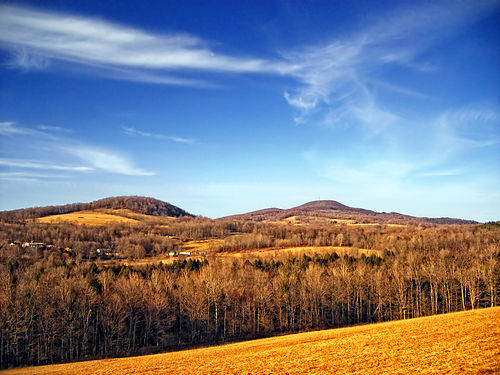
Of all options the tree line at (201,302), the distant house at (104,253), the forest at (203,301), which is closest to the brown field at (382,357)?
the forest at (203,301)

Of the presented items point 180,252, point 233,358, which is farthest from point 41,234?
point 233,358

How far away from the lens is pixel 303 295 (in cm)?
6512

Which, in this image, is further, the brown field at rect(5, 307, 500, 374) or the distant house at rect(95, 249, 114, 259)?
the distant house at rect(95, 249, 114, 259)

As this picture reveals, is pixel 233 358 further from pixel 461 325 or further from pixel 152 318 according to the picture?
pixel 152 318

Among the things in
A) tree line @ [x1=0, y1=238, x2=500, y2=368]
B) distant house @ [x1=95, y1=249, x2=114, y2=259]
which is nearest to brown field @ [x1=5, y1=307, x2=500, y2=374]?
tree line @ [x1=0, y1=238, x2=500, y2=368]

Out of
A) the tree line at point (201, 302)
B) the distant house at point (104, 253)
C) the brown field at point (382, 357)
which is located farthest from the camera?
the distant house at point (104, 253)

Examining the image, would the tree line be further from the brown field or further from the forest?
the brown field

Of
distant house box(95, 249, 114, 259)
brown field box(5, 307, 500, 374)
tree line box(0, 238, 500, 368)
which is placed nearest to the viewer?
brown field box(5, 307, 500, 374)

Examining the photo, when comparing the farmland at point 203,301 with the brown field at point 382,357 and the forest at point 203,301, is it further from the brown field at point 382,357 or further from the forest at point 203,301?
the brown field at point 382,357

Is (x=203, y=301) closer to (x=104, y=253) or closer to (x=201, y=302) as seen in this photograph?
(x=201, y=302)

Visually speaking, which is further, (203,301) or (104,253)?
(104,253)

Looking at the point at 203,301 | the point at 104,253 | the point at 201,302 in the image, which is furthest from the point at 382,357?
the point at 104,253

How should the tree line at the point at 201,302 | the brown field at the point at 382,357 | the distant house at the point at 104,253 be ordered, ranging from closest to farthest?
the brown field at the point at 382,357, the tree line at the point at 201,302, the distant house at the point at 104,253

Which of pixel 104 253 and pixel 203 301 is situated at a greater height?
pixel 104 253
